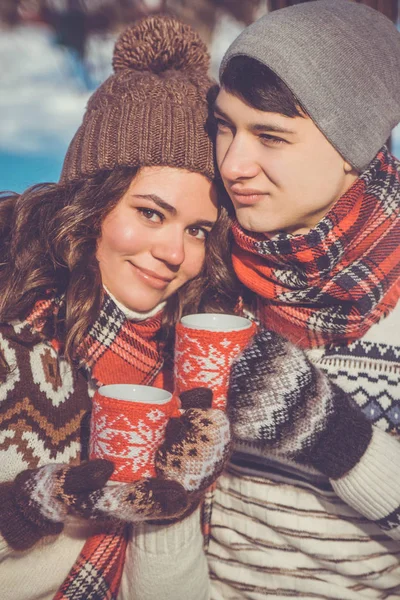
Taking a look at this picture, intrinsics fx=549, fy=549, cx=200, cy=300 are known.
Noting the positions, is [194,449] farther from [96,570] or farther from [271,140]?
[271,140]

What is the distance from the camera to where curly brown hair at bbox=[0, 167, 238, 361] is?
1.72m

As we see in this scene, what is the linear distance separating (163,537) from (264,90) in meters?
1.32

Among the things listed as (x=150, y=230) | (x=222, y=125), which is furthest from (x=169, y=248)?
(x=222, y=125)

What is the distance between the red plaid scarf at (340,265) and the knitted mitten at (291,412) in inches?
10.1

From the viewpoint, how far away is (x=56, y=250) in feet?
5.88

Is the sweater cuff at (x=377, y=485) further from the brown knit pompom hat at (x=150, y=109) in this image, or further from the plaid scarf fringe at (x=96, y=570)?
the brown knit pompom hat at (x=150, y=109)

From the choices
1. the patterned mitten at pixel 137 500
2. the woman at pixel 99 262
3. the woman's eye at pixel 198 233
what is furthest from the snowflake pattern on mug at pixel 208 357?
the woman's eye at pixel 198 233

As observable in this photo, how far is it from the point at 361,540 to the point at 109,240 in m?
1.22

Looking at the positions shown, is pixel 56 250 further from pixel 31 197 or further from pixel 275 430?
pixel 275 430

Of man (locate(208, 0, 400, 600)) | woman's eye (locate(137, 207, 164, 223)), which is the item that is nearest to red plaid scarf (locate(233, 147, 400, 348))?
man (locate(208, 0, 400, 600))

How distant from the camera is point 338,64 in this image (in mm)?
1556

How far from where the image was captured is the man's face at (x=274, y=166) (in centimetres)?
154

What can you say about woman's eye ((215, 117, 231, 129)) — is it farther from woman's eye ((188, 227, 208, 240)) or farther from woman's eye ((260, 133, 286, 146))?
woman's eye ((188, 227, 208, 240))

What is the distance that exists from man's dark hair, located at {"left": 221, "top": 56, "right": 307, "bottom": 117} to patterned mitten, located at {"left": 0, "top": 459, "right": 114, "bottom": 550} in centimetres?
104
